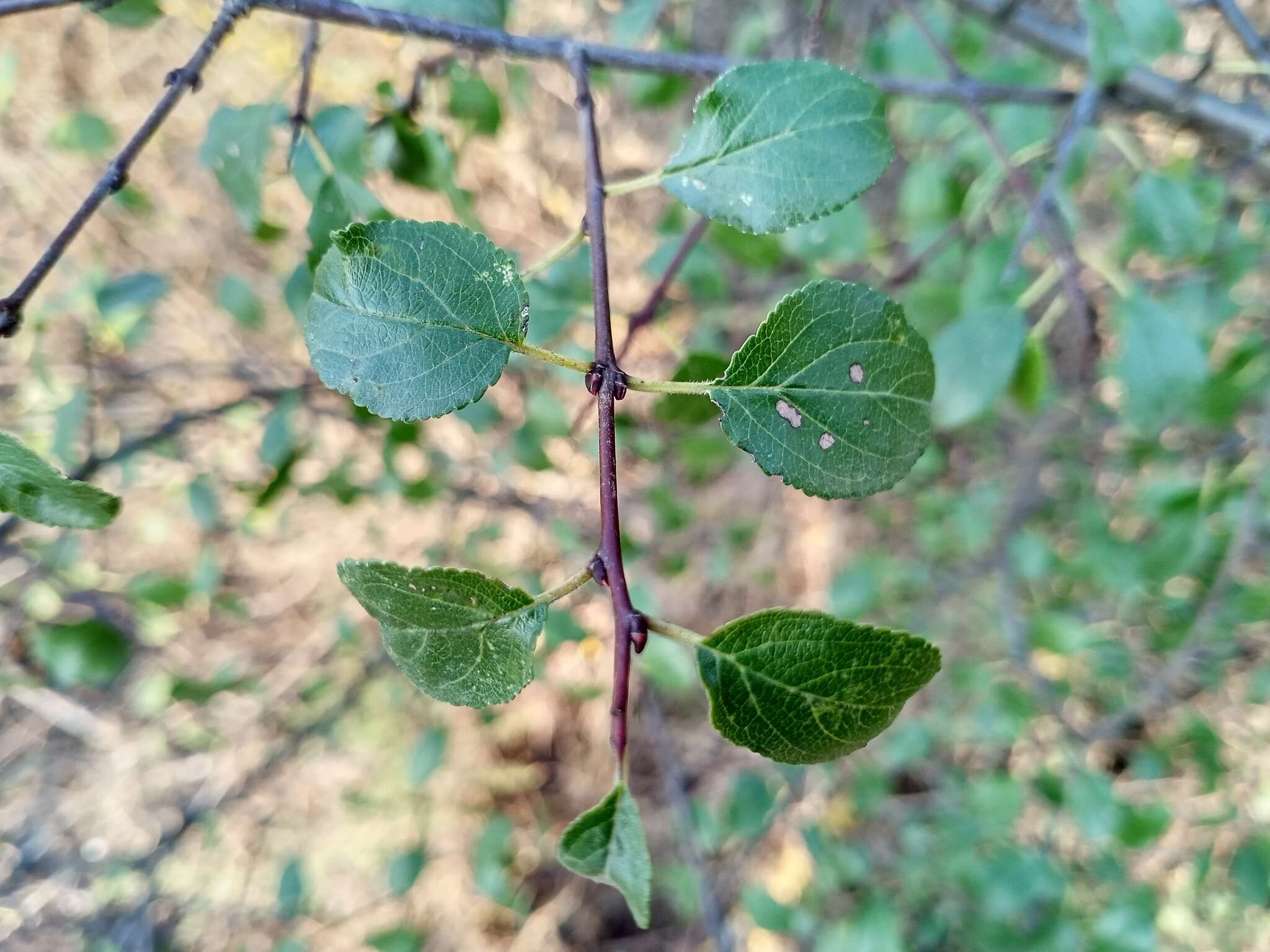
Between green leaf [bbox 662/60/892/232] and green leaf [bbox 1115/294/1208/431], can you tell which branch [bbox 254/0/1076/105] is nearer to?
green leaf [bbox 662/60/892/232]

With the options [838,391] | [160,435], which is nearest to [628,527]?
[160,435]

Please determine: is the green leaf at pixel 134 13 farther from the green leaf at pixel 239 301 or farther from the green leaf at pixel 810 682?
the green leaf at pixel 810 682

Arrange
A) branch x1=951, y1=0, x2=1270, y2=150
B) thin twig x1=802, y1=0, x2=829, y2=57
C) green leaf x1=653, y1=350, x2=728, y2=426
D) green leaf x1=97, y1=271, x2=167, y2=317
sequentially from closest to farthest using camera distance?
1. green leaf x1=653, y1=350, x2=728, y2=426
2. thin twig x1=802, y1=0, x2=829, y2=57
3. branch x1=951, y1=0, x2=1270, y2=150
4. green leaf x1=97, y1=271, x2=167, y2=317

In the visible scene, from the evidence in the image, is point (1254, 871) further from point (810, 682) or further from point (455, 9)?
point (455, 9)

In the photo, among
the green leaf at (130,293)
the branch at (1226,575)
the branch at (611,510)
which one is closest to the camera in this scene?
the branch at (611,510)

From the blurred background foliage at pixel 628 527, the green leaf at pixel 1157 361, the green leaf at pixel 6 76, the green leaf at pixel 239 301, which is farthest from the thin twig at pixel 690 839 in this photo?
the green leaf at pixel 6 76

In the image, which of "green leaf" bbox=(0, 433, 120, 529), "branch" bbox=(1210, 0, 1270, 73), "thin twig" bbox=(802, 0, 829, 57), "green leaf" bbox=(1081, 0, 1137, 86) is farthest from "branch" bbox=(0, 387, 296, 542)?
"branch" bbox=(1210, 0, 1270, 73)
